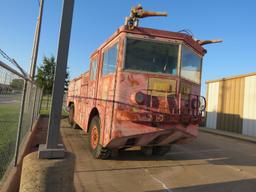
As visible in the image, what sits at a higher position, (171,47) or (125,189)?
(171,47)

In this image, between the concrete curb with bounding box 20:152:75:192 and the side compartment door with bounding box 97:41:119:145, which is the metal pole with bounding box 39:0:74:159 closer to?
the concrete curb with bounding box 20:152:75:192

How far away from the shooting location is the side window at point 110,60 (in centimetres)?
591

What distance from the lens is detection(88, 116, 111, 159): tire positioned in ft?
20.2

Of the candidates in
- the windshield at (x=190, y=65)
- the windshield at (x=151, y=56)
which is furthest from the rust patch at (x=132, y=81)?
the windshield at (x=190, y=65)

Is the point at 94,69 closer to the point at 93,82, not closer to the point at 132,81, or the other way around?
the point at 93,82

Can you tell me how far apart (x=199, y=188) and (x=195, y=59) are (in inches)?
126

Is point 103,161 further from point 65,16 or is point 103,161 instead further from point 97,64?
point 65,16

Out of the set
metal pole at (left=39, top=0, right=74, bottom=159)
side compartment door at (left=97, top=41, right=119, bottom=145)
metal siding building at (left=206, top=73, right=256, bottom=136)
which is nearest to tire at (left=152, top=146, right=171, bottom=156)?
side compartment door at (left=97, top=41, right=119, bottom=145)

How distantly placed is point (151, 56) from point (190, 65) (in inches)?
45.5

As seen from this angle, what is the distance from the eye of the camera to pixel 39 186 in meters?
2.49

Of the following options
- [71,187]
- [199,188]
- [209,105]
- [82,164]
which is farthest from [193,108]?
[209,105]

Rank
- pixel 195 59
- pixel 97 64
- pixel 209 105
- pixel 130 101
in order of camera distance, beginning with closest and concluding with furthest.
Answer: pixel 130 101 → pixel 195 59 → pixel 97 64 → pixel 209 105

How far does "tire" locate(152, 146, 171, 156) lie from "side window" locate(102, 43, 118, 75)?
8.49 feet

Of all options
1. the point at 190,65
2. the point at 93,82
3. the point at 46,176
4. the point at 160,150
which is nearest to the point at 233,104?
the point at 160,150
